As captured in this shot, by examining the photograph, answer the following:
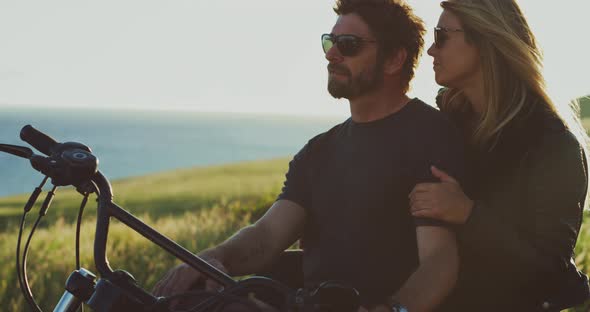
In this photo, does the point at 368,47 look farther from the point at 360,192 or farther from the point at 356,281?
the point at 356,281

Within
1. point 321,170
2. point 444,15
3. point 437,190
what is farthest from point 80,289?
point 444,15

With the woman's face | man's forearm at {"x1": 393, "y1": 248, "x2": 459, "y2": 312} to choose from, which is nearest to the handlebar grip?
man's forearm at {"x1": 393, "y1": 248, "x2": 459, "y2": 312}

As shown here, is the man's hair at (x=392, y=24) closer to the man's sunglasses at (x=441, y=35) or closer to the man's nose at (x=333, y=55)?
the man's sunglasses at (x=441, y=35)

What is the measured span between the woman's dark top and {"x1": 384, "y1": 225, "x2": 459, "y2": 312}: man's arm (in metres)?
0.14

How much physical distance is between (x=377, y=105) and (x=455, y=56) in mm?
595

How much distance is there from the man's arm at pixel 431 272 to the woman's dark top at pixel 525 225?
5.6 inches

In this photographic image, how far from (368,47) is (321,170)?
2.36 feet

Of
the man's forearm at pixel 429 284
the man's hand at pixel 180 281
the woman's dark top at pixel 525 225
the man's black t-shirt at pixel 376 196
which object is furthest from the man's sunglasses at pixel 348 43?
the man's hand at pixel 180 281

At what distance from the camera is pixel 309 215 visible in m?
4.50

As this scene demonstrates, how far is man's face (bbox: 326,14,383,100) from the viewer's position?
14.1ft

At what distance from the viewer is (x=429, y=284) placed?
355cm

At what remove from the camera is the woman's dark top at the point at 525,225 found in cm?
378

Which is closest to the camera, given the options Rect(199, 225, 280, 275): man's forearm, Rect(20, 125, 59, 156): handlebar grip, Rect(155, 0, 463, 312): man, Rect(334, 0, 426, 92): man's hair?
Rect(20, 125, 59, 156): handlebar grip

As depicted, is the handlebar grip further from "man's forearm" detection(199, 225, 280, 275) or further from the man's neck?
the man's neck
